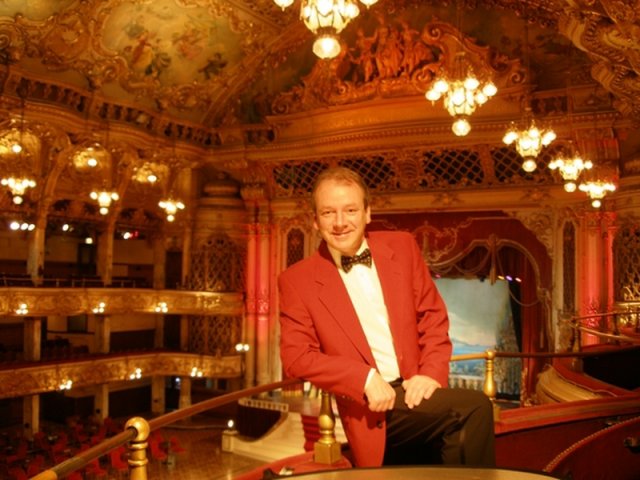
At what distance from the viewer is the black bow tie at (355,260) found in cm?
260

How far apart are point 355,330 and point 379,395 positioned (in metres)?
0.32

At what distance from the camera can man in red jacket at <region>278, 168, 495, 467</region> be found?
2299 mm

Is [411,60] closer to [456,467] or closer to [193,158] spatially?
[193,158]

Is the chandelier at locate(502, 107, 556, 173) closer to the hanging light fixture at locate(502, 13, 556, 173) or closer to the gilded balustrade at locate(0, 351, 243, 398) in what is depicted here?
the hanging light fixture at locate(502, 13, 556, 173)

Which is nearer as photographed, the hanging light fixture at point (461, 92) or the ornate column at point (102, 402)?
the hanging light fixture at point (461, 92)

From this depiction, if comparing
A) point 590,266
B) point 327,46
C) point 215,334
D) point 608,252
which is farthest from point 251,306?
point 327,46

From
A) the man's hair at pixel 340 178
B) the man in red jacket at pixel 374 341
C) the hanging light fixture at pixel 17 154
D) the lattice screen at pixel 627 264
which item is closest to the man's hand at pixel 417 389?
the man in red jacket at pixel 374 341

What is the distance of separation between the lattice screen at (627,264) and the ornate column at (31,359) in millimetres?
13431

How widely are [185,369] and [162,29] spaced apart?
354 inches

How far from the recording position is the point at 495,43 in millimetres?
12984

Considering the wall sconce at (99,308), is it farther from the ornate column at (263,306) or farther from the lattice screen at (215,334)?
the ornate column at (263,306)

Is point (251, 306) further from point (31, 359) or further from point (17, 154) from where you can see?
point (17, 154)

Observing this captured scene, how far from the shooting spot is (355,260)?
8.54ft

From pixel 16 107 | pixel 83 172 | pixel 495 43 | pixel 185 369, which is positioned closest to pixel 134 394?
pixel 185 369
